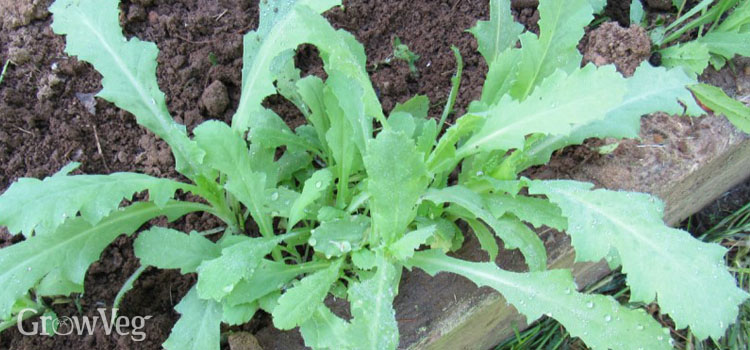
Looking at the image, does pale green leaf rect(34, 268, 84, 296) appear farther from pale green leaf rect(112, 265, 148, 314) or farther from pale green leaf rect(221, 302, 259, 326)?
pale green leaf rect(221, 302, 259, 326)

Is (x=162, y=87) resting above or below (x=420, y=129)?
above

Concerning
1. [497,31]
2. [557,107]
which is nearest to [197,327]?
[557,107]

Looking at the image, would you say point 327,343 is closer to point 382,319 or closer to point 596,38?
point 382,319

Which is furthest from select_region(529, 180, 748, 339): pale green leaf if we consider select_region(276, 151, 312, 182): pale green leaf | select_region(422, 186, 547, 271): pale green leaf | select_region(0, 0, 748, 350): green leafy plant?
select_region(276, 151, 312, 182): pale green leaf

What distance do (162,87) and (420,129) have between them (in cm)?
72

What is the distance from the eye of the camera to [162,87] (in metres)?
1.73

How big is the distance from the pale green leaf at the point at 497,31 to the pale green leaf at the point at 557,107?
0.32 m

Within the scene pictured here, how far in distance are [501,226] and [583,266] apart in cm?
58

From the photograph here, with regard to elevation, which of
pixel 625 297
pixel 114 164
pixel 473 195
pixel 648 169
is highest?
pixel 114 164

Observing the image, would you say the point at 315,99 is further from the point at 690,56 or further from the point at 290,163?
the point at 690,56

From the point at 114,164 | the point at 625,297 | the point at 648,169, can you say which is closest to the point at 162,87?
the point at 114,164

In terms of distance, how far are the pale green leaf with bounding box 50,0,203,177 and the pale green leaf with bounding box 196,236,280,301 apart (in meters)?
0.22

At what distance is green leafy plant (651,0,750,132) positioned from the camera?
5.35 ft

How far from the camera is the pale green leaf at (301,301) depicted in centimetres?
123
